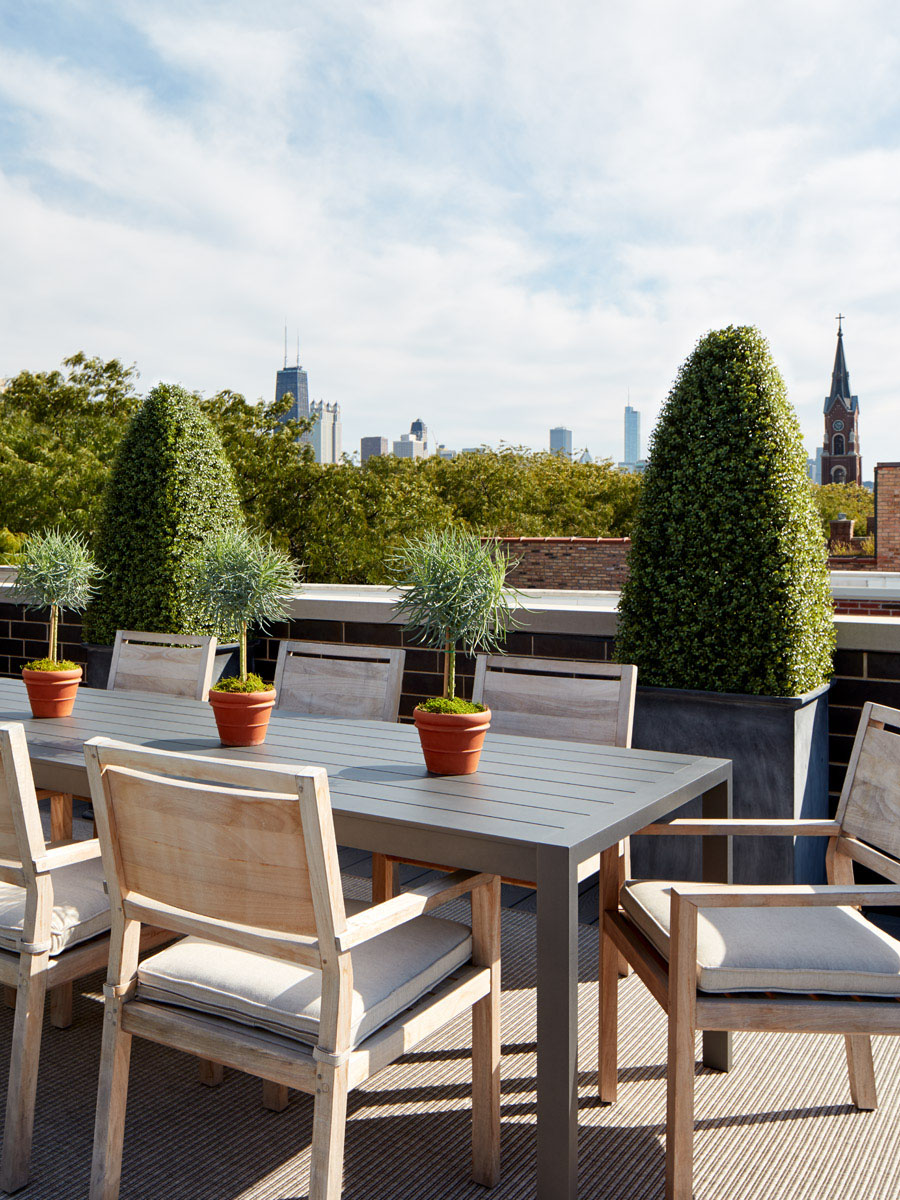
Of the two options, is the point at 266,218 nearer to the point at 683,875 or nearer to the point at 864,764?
the point at 683,875

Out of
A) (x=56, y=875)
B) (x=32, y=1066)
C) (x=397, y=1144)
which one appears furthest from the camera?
(x=56, y=875)

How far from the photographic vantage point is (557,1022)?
1623mm

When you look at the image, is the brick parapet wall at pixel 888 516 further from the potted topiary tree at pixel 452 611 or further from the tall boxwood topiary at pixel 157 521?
the potted topiary tree at pixel 452 611

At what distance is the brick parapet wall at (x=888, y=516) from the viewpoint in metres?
22.3

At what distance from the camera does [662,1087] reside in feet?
7.36

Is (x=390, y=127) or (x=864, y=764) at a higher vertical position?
(x=390, y=127)

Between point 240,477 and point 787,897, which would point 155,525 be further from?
point 240,477

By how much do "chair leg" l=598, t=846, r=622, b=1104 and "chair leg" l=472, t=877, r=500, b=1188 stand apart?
0.38 metres

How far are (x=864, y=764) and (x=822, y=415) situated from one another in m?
108

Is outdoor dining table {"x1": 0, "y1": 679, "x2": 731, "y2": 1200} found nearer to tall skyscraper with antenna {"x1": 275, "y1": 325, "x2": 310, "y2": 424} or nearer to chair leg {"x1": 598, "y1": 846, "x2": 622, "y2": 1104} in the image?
chair leg {"x1": 598, "y1": 846, "x2": 622, "y2": 1104}

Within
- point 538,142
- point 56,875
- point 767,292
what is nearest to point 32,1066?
point 56,875

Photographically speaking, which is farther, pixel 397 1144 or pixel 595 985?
pixel 595 985

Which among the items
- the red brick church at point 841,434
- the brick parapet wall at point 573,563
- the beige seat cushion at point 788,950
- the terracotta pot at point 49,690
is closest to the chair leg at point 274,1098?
the beige seat cushion at point 788,950

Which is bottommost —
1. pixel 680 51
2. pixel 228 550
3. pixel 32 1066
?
pixel 32 1066
